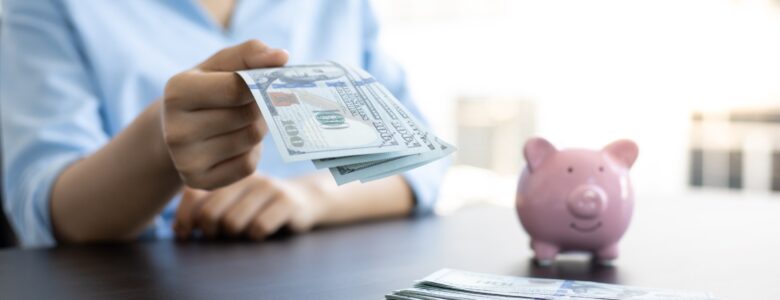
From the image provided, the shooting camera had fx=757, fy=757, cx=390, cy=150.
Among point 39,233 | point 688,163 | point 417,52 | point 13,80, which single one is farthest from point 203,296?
point 417,52

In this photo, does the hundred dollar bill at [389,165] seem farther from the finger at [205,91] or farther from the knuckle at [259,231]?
the knuckle at [259,231]

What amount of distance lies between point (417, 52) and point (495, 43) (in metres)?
0.66

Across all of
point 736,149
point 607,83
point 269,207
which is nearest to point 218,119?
point 269,207

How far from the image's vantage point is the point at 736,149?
406 centimetres

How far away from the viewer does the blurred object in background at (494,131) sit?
4988 millimetres

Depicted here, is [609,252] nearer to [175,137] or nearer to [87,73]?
[175,137]

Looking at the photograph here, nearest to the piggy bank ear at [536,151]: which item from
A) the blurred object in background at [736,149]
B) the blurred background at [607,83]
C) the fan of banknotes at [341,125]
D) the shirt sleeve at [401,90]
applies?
the fan of banknotes at [341,125]

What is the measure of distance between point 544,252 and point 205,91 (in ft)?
1.03

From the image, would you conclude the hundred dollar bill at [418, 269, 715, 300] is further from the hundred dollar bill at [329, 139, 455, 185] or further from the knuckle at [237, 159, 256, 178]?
the knuckle at [237, 159, 256, 178]

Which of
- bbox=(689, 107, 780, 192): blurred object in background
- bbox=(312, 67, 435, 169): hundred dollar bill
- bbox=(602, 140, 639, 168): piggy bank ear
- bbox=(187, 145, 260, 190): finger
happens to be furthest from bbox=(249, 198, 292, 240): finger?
bbox=(689, 107, 780, 192): blurred object in background

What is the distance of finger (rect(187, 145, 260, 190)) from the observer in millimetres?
674

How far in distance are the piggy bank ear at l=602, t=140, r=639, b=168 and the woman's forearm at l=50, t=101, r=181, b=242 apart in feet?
1.37

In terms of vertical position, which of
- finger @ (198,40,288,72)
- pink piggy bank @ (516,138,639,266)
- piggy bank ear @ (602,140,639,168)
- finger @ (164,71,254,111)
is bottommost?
pink piggy bank @ (516,138,639,266)

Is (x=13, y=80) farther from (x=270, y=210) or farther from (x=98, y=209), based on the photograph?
(x=270, y=210)
